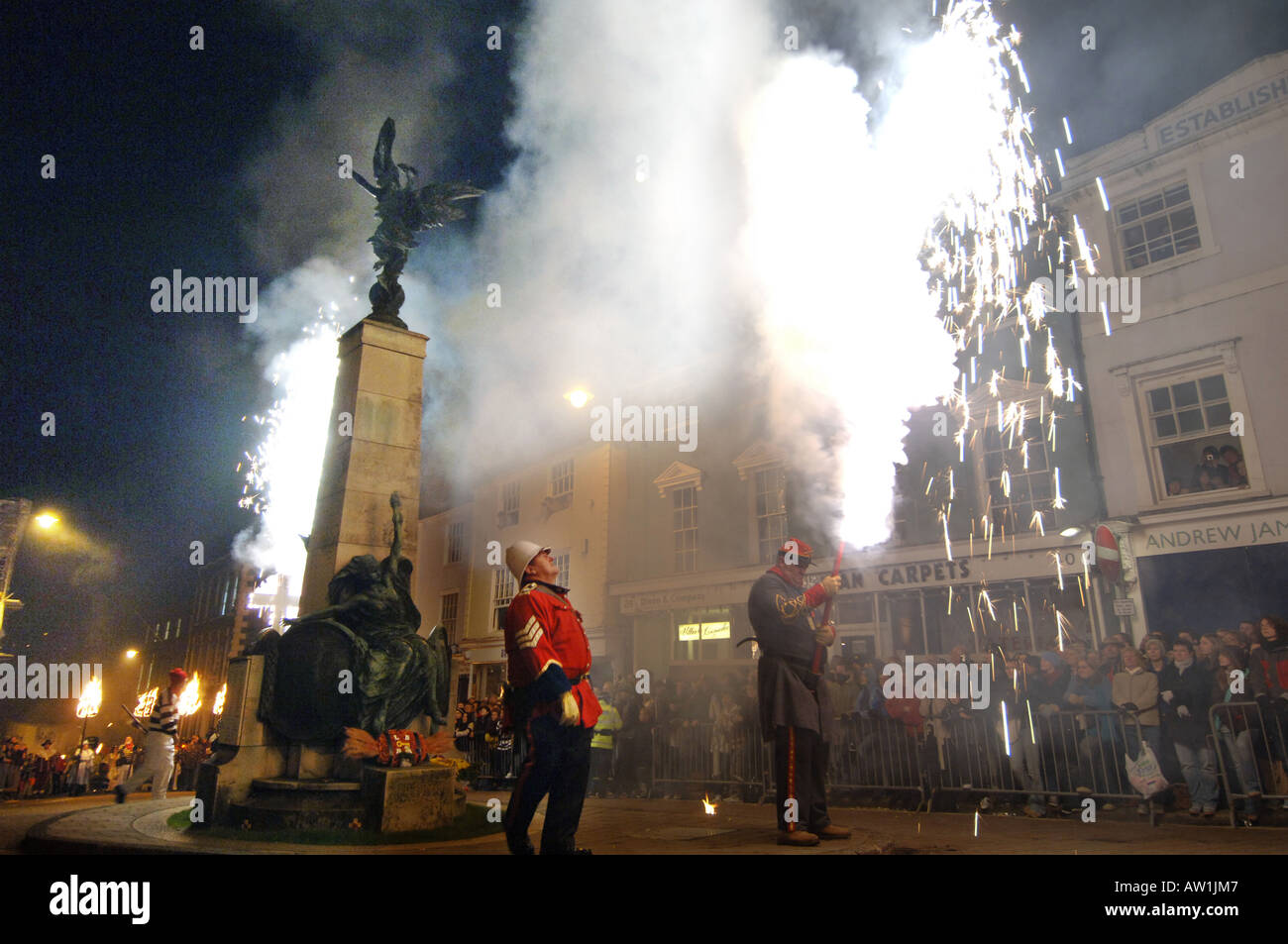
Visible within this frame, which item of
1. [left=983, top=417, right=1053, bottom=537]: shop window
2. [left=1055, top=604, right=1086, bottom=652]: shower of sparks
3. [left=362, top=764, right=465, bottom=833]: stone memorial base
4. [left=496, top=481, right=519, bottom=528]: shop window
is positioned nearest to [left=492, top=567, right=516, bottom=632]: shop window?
[left=496, top=481, right=519, bottom=528]: shop window

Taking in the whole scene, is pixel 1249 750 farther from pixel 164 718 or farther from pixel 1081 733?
pixel 164 718

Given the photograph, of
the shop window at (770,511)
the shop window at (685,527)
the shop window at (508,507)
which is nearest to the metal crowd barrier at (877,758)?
the shop window at (770,511)

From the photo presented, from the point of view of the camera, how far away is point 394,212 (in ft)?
26.8

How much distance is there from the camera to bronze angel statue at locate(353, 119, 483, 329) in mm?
8148

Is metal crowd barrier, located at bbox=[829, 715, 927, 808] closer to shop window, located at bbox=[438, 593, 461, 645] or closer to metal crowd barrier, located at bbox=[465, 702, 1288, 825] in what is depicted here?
metal crowd barrier, located at bbox=[465, 702, 1288, 825]

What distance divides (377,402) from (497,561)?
19.1 m

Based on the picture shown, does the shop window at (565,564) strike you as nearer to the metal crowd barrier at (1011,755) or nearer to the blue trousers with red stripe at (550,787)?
the metal crowd barrier at (1011,755)

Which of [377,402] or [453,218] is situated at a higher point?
[453,218]

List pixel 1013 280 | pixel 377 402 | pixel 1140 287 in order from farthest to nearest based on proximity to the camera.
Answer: pixel 1013 280
pixel 1140 287
pixel 377 402

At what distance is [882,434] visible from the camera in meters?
15.1

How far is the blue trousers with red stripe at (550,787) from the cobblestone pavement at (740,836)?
35.1 inches
